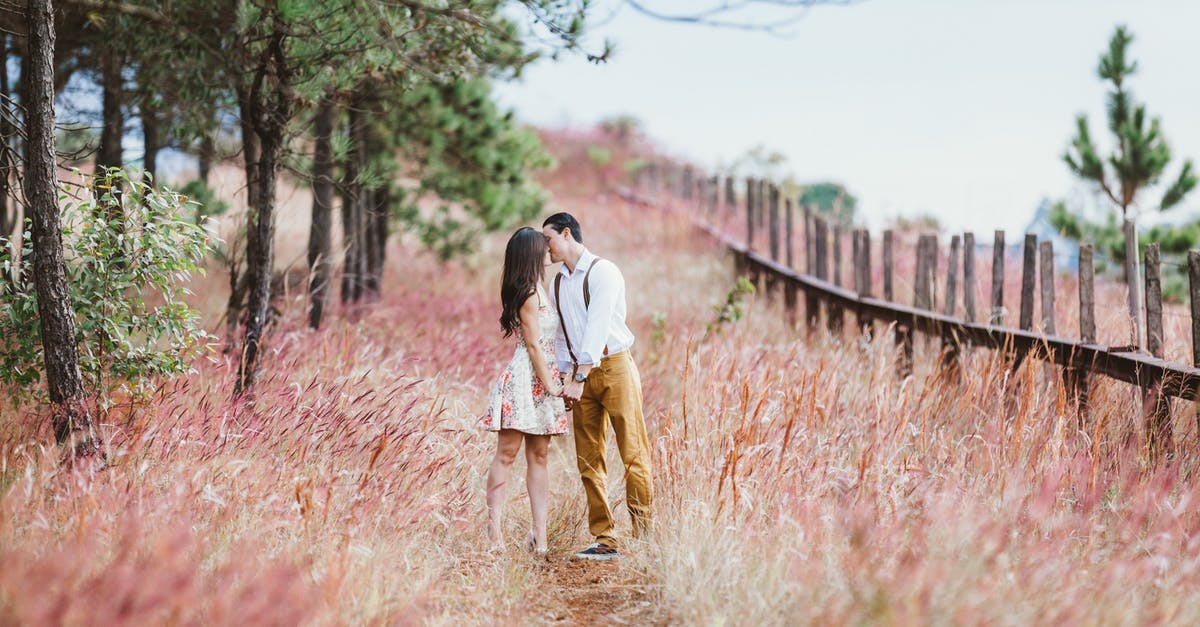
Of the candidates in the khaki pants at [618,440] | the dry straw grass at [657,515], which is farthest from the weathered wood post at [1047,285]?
the khaki pants at [618,440]

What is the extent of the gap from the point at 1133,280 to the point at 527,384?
3755 millimetres

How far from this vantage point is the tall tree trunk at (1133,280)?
215 inches

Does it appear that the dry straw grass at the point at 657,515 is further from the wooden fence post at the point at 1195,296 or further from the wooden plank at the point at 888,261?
the wooden plank at the point at 888,261

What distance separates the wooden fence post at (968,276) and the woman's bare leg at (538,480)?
3881mm

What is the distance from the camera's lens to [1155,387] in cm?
506

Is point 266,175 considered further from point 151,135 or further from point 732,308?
point 732,308

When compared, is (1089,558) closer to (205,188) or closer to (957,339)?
(957,339)

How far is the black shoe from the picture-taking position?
178 inches

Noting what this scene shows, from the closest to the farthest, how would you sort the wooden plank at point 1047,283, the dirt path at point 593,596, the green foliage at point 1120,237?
the dirt path at point 593,596 < the wooden plank at point 1047,283 < the green foliage at point 1120,237

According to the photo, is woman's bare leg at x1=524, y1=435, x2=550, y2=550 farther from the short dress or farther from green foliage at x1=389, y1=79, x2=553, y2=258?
green foliage at x1=389, y1=79, x2=553, y2=258

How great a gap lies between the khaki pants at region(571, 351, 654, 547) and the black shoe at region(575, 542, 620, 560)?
3cm

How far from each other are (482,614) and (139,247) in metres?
2.44

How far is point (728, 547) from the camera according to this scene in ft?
12.5

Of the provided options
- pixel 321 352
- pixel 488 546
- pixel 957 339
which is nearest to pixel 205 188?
pixel 321 352
